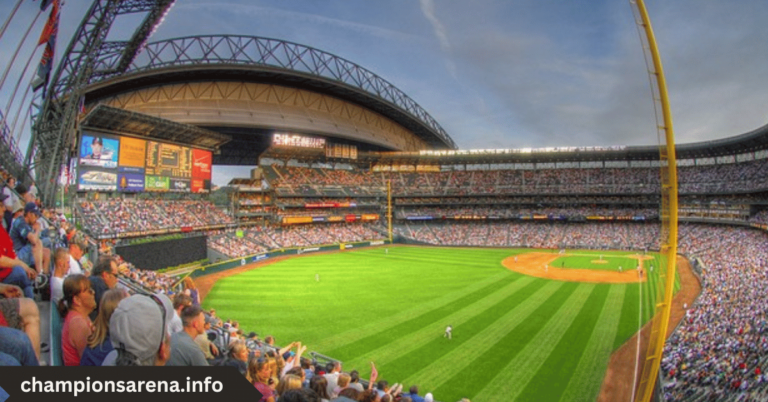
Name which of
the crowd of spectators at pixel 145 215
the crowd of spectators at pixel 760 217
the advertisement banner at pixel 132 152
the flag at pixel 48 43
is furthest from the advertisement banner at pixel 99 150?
the crowd of spectators at pixel 760 217

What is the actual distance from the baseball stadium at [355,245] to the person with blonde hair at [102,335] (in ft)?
0.06

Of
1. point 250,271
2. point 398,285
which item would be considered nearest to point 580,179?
point 398,285

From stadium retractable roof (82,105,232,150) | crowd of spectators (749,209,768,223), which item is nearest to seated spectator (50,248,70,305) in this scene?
stadium retractable roof (82,105,232,150)

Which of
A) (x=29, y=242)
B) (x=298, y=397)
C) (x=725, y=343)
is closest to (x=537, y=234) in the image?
(x=725, y=343)

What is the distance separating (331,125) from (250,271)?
35.5 meters

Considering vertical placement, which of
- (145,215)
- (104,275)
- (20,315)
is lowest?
(145,215)

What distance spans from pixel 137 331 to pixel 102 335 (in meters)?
1.05

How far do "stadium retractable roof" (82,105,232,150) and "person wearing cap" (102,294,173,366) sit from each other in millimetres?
44536

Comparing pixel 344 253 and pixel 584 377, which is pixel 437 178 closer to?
pixel 344 253

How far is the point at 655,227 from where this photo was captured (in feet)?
202

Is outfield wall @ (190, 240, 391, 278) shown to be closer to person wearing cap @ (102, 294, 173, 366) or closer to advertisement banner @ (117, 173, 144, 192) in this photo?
advertisement banner @ (117, 173, 144, 192)

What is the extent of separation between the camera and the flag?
691 inches

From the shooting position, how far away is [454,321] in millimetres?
22797

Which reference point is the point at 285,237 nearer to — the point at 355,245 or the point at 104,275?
the point at 355,245
